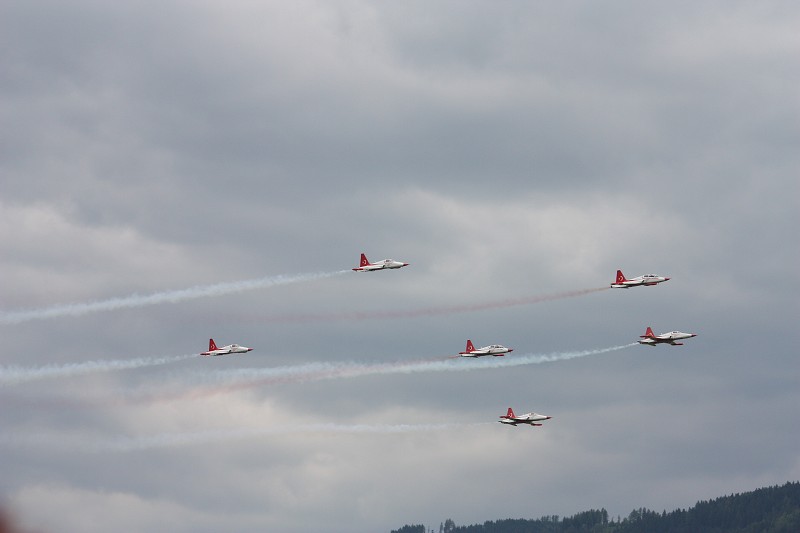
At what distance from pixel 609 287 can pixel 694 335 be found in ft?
47.0

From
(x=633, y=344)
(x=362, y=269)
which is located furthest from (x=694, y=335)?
(x=362, y=269)

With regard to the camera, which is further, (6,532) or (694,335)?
(694,335)

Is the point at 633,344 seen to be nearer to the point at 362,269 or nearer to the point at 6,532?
the point at 362,269

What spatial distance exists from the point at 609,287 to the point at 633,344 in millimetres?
9028

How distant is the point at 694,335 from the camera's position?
200 meters

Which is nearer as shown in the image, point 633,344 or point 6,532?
point 6,532

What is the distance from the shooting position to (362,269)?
199750mm

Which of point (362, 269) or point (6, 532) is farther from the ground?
point (362, 269)

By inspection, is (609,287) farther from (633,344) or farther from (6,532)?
(6,532)

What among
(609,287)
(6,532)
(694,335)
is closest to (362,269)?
(609,287)

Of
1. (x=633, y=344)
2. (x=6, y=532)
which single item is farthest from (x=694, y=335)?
(x=6, y=532)

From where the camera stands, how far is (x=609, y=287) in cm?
19975

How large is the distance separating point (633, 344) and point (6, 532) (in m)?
161

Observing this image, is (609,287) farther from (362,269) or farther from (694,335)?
(362,269)
